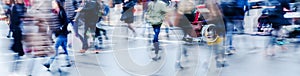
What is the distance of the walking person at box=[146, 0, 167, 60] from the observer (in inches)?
294

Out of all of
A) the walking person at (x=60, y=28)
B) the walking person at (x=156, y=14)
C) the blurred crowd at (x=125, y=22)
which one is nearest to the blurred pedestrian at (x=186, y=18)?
the blurred crowd at (x=125, y=22)

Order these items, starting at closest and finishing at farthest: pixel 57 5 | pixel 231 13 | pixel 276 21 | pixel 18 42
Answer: pixel 57 5, pixel 18 42, pixel 276 21, pixel 231 13

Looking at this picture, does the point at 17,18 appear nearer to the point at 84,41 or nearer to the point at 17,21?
the point at 17,21

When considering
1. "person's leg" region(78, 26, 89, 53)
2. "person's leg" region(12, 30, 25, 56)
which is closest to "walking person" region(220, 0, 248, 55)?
"person's leg" region(78, 26, 89, 53)

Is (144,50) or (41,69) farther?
(144,50)

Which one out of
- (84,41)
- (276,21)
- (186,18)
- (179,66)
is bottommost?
(179,66)

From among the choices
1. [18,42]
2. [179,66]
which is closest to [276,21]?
Answer: [179,66]

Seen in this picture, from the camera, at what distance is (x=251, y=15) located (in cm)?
1330

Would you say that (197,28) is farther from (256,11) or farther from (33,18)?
(256,11)

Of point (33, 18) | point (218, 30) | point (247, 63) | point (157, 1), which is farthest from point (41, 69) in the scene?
point (247, 63)

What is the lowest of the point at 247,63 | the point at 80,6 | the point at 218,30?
the point at 247,63

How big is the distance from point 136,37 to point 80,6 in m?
2.57

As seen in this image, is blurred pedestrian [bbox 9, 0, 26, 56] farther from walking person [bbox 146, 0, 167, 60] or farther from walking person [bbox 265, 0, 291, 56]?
walking person [bbox 265, 0, 291, 56]

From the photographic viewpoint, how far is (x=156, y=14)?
751 centimetres
